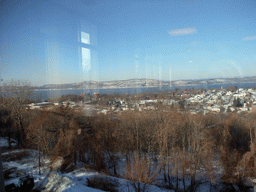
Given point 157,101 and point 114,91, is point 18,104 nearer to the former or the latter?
point 114,91

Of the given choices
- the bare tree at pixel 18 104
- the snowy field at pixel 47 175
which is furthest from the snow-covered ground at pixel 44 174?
the bare tree at pixel 18 104

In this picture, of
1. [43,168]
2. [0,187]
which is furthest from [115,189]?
[0,187]

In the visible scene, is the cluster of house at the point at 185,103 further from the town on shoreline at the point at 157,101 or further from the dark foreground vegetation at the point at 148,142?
the dark foreground vegetation at the point at 148,142

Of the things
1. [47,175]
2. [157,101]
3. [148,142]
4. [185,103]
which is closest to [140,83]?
[157,101]

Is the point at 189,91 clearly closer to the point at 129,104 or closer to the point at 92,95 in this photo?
the point at 129,104

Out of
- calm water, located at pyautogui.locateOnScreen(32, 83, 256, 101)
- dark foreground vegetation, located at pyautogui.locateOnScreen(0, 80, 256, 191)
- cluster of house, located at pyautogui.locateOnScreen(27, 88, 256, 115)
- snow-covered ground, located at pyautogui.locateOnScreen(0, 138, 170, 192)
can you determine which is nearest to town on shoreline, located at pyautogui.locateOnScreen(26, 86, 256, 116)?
cluster of house, located at pyautogui.locateOnScreen(27, 88, 256, 115)

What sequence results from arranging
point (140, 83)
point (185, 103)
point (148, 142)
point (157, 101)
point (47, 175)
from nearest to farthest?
point (47, 175) < point (148, 142) < point (157, 101) < point (140, 83) < point (185, 103)
